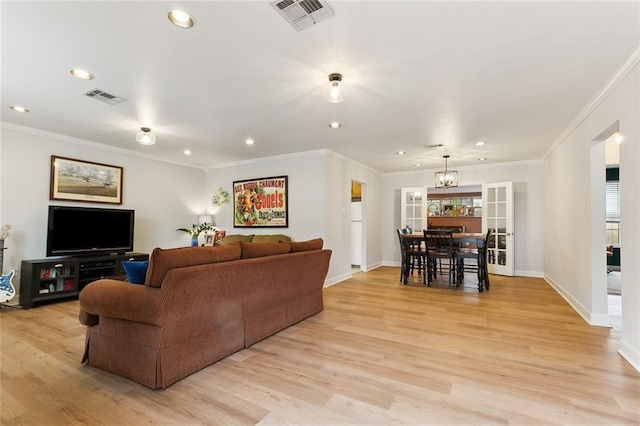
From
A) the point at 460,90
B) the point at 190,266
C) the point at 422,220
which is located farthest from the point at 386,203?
the point at 190,266

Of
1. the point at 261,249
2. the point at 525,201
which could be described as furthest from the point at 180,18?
the point at 525,201

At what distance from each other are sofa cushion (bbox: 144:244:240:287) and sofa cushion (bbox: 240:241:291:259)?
296mm

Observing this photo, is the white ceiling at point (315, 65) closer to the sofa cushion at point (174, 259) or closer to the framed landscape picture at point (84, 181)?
the framed landscape picture at point (84, 181)

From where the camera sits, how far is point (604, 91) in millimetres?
3006

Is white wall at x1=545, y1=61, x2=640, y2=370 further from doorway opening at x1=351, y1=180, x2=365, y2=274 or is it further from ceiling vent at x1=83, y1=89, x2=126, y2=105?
ceiling vent at x1=83, y1=89, x2=126, y2=105

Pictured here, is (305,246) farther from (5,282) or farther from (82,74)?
(5,282)

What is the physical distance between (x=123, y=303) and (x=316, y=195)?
3744 mm

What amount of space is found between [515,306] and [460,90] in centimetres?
301

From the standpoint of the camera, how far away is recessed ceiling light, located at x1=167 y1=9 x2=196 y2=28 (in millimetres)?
1956

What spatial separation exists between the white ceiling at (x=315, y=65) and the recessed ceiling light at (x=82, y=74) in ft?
0.19

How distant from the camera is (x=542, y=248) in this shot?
6.32 metres

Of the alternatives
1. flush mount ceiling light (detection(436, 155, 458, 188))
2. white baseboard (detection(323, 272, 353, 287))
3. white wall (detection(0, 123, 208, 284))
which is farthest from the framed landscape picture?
flush mount ceiling light (detection(436, 155, 458, 188))

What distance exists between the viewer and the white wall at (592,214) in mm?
2508

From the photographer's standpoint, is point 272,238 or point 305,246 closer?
point 305,246
